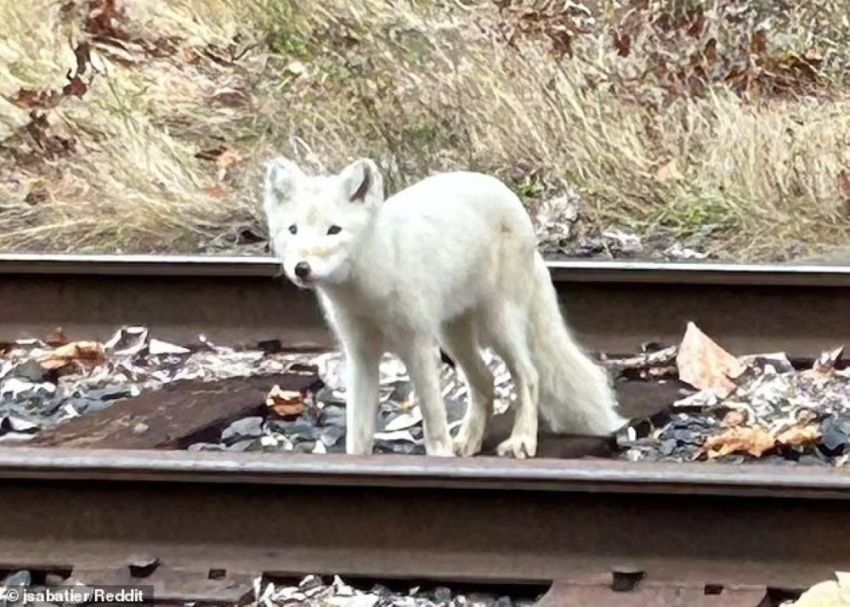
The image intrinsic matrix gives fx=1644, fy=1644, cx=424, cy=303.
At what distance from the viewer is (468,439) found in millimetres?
4082

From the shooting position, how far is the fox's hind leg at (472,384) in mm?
4059

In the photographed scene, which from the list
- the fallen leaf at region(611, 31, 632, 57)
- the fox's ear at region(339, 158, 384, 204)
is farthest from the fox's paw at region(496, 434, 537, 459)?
the fallen leaf at region(611, 31, 632, 57)

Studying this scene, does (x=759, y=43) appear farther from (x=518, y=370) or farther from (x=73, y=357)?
(x=518, y=370)

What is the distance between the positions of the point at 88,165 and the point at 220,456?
460 centimetres

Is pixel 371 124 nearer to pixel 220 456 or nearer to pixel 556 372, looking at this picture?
pixel 556 372

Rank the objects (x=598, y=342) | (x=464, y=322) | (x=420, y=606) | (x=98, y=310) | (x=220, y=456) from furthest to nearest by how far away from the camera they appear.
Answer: (x=98, y=310)
(x=598, y=342)
(x=464, y=322)
(x=220, y=456)
(x=420, y=606)

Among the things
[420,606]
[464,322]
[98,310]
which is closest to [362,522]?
[420,606]

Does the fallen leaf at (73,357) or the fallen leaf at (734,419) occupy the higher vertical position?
the fallen leaf at (734,419)

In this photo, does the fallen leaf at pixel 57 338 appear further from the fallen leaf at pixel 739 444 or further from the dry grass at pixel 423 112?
the fallen leaf at pixel 739 444

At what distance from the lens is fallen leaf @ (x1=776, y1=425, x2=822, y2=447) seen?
412 centimetres

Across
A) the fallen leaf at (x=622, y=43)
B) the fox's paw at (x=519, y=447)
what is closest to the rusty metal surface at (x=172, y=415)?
the fox's paw at (x=519, y=447)

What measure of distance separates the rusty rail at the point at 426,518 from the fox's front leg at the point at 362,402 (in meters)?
0.33

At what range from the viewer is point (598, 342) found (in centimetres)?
536

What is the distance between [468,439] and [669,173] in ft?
11.8
